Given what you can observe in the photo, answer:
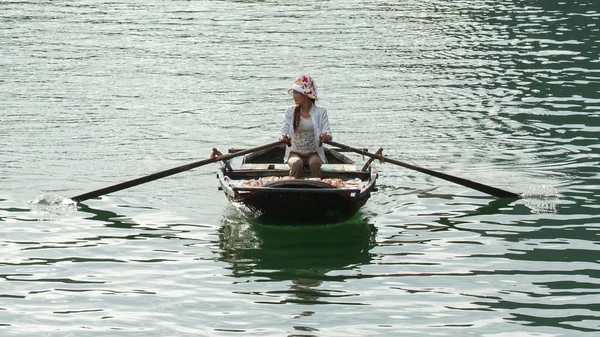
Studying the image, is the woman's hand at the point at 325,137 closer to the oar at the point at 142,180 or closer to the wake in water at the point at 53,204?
the oar at the point at 142,180

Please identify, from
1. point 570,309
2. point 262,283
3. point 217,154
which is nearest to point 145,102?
point 217,154

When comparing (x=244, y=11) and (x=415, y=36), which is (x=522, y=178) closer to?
(x=415, y=36)

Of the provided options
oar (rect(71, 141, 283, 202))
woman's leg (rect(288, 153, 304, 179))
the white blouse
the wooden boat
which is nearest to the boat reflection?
the wooden boat

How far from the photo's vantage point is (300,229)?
13656 mm

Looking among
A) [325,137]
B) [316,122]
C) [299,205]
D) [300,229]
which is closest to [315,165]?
[325,137]

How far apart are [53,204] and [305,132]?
3.42m

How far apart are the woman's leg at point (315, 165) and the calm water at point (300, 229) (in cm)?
83

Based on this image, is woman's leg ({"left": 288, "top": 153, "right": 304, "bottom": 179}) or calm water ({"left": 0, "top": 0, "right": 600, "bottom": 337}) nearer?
calm water ({"left": 0, "top": 0, "right": 600, "bottom": 337})

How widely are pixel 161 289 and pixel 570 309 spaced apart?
3.98 meters

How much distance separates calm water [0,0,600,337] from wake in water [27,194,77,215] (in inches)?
4.7

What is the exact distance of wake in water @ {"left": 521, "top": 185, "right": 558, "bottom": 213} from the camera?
588 inches

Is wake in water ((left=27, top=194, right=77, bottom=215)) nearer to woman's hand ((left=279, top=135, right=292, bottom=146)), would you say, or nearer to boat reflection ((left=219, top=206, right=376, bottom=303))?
boat reflection ((left=219, top=206, right=376, bottom=303))

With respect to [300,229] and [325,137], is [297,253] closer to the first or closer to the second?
[300,229]

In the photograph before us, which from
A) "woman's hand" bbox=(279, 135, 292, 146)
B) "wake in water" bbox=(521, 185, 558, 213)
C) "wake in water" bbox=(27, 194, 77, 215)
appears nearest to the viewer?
"woman's hand" bbox=(279, 135, 292, 146)
